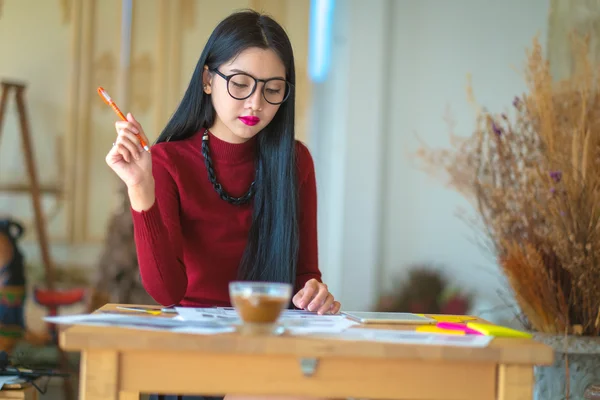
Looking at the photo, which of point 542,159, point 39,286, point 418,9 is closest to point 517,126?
point 542,159

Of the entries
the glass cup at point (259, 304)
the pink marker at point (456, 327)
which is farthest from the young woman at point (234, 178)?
the glass cup at point (259, 304)

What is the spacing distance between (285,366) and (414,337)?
0.20m

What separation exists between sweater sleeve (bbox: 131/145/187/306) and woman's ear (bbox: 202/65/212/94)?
0.16 meters

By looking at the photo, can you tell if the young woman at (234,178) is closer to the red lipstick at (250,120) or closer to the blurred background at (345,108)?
the red lipstick at (250,120)

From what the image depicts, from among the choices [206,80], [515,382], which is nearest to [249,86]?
[206,80]

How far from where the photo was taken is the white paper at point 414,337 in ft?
3.54

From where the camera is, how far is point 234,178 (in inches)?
69.9

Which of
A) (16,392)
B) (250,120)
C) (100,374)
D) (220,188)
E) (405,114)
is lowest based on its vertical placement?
(16,392)

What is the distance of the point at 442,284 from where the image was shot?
4129 millimetres

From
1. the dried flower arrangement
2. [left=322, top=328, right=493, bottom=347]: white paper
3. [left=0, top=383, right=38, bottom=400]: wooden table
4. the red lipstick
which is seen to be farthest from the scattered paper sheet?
the dried flower arrangement

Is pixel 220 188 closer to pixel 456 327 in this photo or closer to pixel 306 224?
pixel 306 224

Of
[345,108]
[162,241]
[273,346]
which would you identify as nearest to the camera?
[273,346]

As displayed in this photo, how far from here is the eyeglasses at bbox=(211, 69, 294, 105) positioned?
1591mm

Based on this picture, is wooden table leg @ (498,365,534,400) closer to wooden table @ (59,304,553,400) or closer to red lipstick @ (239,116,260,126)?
wooden table @ (59,304,553,400)
